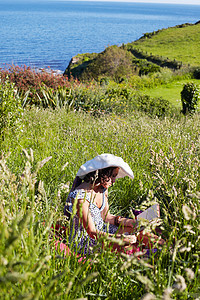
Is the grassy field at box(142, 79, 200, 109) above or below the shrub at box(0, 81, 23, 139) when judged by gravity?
below

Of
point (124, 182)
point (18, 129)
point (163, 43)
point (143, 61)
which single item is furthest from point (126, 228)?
point (163, 43)

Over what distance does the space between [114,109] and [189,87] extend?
4.23 meters

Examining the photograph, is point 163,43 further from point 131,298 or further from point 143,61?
point 131,298

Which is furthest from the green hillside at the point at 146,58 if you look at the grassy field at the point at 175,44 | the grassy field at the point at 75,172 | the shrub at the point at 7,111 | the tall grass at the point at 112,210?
the tall grass at the point at 112,210

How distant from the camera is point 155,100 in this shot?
11.6 m

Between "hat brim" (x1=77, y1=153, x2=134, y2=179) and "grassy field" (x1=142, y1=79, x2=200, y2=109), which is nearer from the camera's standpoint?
"hat brim" (x1=77, y1=153, x2=134, y2=179)

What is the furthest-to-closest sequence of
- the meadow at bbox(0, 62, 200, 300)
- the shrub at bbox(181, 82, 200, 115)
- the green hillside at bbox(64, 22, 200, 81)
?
the green hillside at bbox(64, 22, 200, 81) < the shrub at bbox(181, 82, 200, 115) < the meadow at bbox(0, 62, 200, 300)

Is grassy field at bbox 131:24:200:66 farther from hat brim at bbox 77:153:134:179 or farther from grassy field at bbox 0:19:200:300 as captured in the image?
hat brim at bbox 77:153:134:179

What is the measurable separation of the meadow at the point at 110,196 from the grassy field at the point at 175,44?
2893 cm

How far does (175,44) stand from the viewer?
43.2 meters

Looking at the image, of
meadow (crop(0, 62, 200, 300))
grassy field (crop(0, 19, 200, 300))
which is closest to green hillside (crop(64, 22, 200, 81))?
grassy field (crop(0, 19, 200, 300))

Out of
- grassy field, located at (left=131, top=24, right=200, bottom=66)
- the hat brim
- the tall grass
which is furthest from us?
grassy field, located at (left=131, top=24, right=200, bottom=66)

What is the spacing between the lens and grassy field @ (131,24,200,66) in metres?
35.4

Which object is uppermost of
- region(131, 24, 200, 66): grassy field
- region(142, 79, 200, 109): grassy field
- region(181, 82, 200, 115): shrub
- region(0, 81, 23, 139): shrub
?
region(131, 24, 200, 66): grassy field
